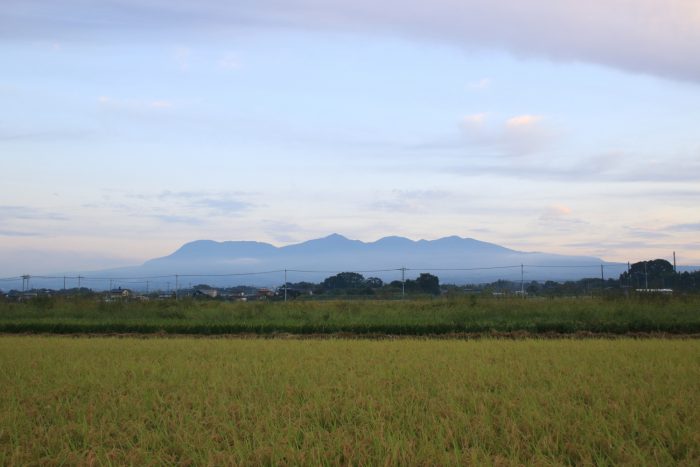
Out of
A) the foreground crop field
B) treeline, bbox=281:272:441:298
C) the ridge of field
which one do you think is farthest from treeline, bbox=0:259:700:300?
the foreground crop field

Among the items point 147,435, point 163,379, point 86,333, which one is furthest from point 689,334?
point 86,333

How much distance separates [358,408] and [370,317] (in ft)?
34.6

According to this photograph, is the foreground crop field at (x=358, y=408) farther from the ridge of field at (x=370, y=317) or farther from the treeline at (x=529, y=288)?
the treeline at (x=529, y=288)

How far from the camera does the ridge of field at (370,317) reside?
14.4m

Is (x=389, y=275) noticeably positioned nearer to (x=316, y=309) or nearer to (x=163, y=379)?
(x=316, y=309)

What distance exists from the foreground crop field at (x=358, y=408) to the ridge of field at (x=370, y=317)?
16.7ft

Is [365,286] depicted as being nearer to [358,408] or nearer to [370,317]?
[370,317]

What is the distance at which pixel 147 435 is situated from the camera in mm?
4852

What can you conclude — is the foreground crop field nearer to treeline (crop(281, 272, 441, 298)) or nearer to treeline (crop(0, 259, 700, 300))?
treeline (crop(0, 259, 700, 300))

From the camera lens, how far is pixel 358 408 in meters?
5.62

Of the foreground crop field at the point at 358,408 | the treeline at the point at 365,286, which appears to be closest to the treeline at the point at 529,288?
the treeline at the point at 365,286

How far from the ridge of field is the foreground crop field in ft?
16.7

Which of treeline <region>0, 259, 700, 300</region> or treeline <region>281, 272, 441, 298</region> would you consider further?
treeline <region>281, 272, 441, 298</region>

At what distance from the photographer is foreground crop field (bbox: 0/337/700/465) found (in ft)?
14.3
